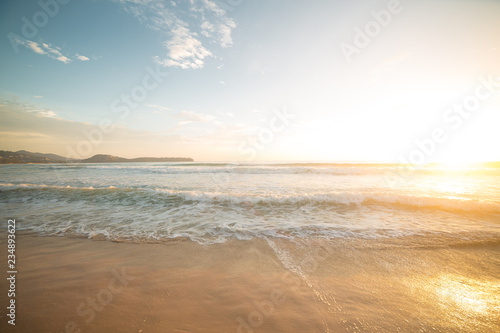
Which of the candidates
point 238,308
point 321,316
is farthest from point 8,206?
point 321,316

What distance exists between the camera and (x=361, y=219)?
645 centimetres

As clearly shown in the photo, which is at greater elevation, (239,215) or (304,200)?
(304,200)

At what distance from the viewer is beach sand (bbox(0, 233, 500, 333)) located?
2186 millimetres

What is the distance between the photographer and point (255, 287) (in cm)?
283

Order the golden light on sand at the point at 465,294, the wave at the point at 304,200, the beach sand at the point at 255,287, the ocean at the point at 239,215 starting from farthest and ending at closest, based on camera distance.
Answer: the wave at the point at 304,200
the ocean at the point at 239,215
the golden light on sand at the point at 465,294
the beach sand at the point at 255,287

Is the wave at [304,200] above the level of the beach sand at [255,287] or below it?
above

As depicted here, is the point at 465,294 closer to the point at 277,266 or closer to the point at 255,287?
the point at 277,266

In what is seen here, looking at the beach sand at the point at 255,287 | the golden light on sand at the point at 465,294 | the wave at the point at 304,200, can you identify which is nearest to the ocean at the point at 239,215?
the wave at the point at 304,200

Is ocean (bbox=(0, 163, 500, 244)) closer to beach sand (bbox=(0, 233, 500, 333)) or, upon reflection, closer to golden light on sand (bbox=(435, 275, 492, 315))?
beach sand (bbox=(0, 233, 500, 333))

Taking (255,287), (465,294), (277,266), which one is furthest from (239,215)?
(465,294)

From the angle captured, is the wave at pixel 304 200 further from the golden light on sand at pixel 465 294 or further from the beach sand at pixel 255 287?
the golden light on sand at pixel 465 294

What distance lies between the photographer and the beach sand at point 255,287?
7.17 feet

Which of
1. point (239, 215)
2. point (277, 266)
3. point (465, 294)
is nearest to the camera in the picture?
point (465, 294)

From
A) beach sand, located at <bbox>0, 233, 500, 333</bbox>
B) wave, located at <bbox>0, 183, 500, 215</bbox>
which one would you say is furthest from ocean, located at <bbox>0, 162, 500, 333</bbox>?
wave, located at <bbox>0, 183, 500, 215</bbox>
